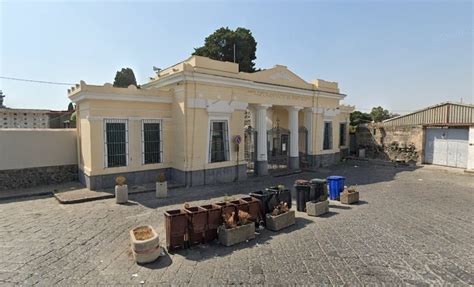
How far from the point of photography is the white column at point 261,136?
15695mm

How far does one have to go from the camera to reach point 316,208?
857cm

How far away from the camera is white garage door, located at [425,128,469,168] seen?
59.9 feet

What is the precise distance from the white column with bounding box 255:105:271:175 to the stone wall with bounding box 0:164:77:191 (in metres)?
9.84

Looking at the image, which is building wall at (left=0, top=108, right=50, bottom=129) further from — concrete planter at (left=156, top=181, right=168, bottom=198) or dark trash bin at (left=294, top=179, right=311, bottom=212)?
dark trash bin at (left=294, top=179, right=311, bottom=212)

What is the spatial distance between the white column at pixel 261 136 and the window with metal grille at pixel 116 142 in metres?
7.30

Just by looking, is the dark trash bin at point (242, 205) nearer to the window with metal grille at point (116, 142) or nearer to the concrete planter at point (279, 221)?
the concrete planter at point (279, 221)

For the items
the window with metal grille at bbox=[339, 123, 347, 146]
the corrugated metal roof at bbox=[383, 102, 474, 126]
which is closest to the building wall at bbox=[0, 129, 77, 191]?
the window with metal grille at bbox=[339, 123, 347, 146]

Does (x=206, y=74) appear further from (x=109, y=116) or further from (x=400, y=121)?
(x=400, y=121)

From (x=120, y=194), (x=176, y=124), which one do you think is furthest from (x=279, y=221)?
(x=176, y=124)

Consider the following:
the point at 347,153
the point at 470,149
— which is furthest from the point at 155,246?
the point at 347,153

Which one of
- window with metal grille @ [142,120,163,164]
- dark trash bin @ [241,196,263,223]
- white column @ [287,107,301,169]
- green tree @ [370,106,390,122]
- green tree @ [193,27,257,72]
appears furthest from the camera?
green tree @ [370,106,390,122]

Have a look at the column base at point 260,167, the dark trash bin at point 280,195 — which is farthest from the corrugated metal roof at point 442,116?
the dark trash bin at point 280,195

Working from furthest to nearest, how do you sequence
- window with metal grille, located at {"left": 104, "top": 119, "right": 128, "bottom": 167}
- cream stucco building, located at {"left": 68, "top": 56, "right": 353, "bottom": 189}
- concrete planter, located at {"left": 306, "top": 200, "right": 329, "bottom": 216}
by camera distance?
window with metal grille, located at {"left": 104, "top": 119, "right": 128, "bottom": 167} < cream stucco building, located at {"left": 68, "top": 56, "right": 353, "bottom": 189} < concrete planter, located at {"left": 306, "top": 200, "right": 329, "bottom": 216}

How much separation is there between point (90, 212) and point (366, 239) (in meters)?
8.44
